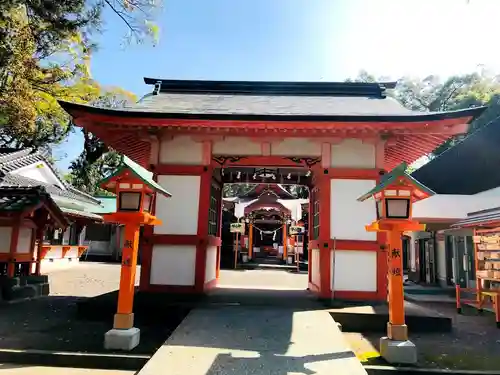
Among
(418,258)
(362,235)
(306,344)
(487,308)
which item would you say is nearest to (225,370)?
(306,344)

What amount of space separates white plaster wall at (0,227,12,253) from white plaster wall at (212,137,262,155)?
21.2ft

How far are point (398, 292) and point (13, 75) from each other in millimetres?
8198

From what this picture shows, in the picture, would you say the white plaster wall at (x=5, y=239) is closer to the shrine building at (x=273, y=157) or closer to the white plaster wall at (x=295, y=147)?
the shrine building at (x=273, y=157)

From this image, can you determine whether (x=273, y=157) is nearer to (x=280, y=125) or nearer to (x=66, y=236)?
(x=280, y=125)

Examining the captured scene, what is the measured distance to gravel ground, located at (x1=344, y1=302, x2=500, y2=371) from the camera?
16.1ft

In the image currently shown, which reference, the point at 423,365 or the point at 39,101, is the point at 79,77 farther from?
the point at 423,365

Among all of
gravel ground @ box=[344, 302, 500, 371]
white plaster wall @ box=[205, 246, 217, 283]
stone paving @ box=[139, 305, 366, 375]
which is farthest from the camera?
white plaster wall @ box=[205, 246, 217, 283]

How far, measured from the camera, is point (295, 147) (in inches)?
313

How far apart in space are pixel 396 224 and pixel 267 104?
4.75 metres

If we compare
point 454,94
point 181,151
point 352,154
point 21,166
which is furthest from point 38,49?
point 454,94

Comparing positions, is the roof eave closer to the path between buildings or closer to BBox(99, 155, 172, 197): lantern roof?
BBox(99, 155, 172, 197): lantern roof

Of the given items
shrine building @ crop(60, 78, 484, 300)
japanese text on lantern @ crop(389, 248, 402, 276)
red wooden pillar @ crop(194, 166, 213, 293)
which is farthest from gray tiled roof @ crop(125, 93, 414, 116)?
japanese text on lantern @ crop(389, 248, 402, 276)

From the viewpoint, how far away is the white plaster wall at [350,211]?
746 centimetres

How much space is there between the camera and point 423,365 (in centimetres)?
476
